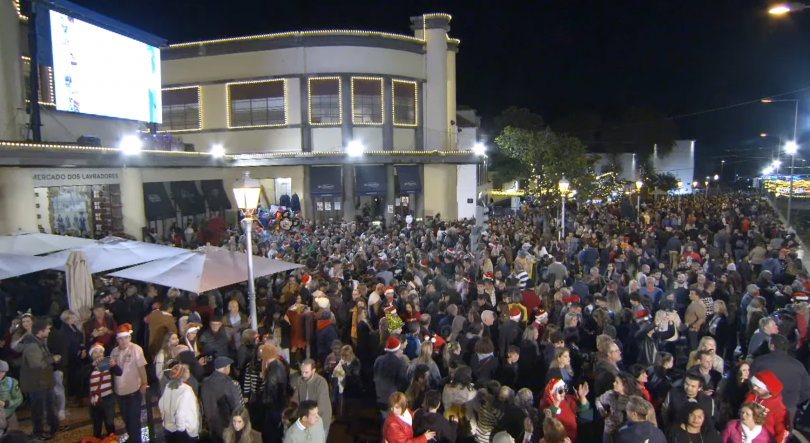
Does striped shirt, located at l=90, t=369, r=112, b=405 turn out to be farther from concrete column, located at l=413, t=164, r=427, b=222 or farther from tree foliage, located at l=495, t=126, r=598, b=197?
concrete column, located at l=413, t=164, r=427, b=222

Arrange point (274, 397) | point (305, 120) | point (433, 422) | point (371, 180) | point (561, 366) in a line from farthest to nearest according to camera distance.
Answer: point (371, 180) → point (305, 120) → point (274, 397) → point (561, 366) → point (433, 422)

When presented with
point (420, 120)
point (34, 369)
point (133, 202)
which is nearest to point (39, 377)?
point (34, 369)

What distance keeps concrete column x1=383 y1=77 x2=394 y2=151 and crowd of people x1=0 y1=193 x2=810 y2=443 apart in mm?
17754

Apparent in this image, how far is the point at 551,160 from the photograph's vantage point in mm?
23547

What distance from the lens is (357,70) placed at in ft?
93.0

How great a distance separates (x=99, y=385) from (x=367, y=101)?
953 inches

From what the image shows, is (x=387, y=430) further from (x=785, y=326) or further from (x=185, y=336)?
(x=785, y=326)

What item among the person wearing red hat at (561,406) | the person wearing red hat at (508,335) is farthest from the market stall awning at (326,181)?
the person wearing red hat at (561,406)

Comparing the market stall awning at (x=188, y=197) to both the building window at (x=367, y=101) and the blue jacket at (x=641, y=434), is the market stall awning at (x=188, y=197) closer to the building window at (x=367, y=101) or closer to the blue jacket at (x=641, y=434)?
the building window at (x=367, y=101)

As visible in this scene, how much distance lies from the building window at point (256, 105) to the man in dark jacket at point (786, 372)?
85.5 ft

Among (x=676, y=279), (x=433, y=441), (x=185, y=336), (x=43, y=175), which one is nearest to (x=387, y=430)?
(x=433, y=441)

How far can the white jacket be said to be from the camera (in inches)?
223

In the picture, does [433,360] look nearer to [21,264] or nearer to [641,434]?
[641,434]

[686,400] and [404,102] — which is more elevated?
[404,102]
